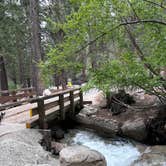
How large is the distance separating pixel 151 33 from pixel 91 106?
621 centimetres

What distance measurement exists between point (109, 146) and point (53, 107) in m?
2.37

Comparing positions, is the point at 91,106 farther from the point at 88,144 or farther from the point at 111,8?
the point at 111,8

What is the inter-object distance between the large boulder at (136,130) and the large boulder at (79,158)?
3.62 meters

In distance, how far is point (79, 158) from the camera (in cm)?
507

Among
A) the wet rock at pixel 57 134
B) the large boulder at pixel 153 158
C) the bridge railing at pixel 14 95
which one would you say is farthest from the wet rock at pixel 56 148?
the bridge railing at pixel 14 95

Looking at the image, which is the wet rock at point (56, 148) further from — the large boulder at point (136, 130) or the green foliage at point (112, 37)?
the large boulder at point (136, 130)

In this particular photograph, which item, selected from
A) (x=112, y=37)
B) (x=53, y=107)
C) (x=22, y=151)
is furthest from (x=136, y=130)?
(x=22, y=151)

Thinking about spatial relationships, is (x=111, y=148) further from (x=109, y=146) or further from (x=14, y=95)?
(x=14, y=95)

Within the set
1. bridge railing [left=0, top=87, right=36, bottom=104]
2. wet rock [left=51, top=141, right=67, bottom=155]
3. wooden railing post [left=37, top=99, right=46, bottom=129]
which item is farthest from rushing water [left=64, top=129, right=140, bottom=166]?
bridge railing [left=0, top=87, right=36, bottom=104]

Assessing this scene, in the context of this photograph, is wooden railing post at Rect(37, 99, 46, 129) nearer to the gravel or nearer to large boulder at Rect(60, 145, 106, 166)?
the gravel

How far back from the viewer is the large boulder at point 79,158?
16.4ft

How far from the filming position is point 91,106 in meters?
12.2

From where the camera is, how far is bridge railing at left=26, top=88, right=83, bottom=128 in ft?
24.6

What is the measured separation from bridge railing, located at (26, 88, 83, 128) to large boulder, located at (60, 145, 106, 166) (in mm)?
2090
